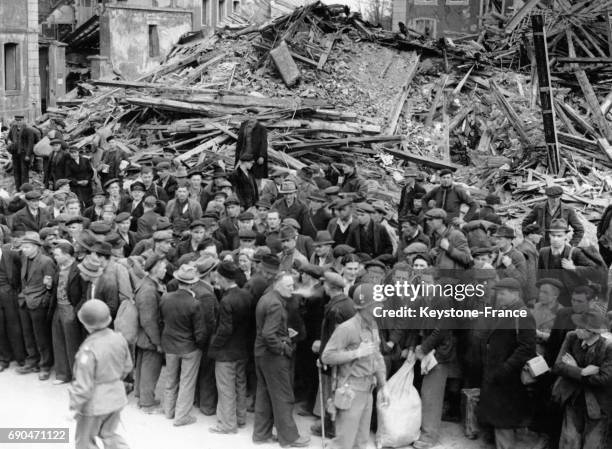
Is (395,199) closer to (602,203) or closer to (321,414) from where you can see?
(602,203)

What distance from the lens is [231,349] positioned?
396 inches

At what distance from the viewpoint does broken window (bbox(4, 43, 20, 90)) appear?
33656 millimetres

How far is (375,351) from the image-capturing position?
9.24m

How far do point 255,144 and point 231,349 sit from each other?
8.16 meters

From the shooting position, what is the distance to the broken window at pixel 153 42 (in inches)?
1538

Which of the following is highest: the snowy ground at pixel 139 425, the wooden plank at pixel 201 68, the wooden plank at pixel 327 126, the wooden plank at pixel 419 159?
the wooden plank at pixel 201 68

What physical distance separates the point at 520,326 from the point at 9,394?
628 centimetres

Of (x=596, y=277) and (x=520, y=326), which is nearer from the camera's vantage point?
(x=520, y=326)

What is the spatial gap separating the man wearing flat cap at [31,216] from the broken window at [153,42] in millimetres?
25693

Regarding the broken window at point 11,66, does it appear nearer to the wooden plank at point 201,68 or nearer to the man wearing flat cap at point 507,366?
the wooden plank at point 201,68

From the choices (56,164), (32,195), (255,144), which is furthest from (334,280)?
A: (56,164)

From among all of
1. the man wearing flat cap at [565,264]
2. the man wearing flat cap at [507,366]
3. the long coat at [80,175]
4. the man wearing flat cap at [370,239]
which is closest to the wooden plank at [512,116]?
the man wearing flat cap at [370,239]

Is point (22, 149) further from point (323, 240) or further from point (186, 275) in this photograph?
point (186, 275)

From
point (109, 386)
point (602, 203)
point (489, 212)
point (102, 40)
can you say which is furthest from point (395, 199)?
point (102, 40)
